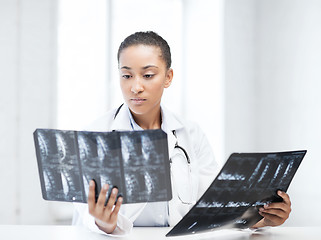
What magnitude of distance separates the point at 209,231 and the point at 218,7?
8.25 ft

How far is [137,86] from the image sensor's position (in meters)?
1.30

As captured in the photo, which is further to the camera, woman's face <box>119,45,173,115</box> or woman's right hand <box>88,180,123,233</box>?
woman's face <box>119,45,173,115</box>

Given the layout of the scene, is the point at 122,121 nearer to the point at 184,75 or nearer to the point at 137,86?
the point at 137,86

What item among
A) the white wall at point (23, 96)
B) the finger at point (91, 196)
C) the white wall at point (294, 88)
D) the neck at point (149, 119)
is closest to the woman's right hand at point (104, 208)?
the finger at point (91, 196)

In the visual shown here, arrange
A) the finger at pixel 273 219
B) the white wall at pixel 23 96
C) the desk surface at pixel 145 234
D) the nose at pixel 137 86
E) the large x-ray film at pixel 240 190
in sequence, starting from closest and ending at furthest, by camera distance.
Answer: the large x-ray film at pixel 240 190, the desk surface at pixel 145 234, the finger at pixel 273 219, the nose at pixel 137 86, the white wall at pixel 23 96

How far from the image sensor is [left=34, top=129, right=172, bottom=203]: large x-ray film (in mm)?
980

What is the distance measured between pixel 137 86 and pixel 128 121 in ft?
0.72

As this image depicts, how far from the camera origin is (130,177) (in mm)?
996

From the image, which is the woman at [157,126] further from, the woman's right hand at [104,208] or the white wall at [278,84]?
the white wall at [278,84]

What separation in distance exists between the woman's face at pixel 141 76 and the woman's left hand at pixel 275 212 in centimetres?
52

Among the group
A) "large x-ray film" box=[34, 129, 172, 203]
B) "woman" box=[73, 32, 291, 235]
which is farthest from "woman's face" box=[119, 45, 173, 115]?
"large x-ray film" box=[34, 129, 172, 203]

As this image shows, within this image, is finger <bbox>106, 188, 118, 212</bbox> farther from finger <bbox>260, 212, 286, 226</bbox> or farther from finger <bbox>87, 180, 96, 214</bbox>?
finger <bbox>260, 212, 286, 226</bbox>

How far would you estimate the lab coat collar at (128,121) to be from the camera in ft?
4.75

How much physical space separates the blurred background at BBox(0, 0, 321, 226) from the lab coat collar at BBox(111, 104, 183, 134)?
1265 mm
